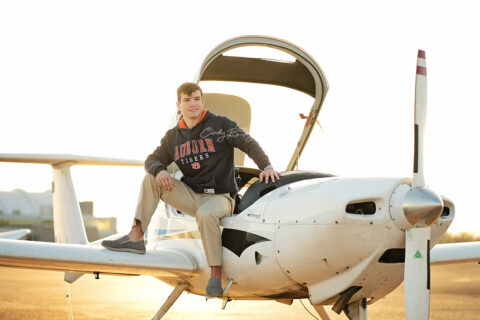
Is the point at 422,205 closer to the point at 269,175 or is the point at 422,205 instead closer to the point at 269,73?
the point at 269,175

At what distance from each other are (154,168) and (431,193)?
2503 millimetres

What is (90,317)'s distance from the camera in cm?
1384

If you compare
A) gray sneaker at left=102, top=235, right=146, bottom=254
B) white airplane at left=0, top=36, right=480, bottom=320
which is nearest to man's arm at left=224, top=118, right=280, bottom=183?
white airplane at left=0, top=36, right=480, bottom=320

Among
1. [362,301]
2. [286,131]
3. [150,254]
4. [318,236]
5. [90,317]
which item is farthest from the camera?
[90,317]

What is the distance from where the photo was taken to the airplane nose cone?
4.55m

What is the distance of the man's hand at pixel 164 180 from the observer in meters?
5.83

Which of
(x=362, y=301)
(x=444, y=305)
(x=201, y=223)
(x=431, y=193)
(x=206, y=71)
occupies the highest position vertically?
(x=206, y=71)

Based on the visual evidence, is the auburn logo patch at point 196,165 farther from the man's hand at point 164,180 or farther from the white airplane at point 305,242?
the white airplane at point 305,242

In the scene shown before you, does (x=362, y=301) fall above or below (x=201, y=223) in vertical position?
below

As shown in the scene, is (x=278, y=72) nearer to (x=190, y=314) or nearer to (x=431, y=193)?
(x=431, y=193)

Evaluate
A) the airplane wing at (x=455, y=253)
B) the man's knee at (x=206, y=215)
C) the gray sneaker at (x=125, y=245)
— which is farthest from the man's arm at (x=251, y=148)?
the airplane wing at (x=455, y=253)

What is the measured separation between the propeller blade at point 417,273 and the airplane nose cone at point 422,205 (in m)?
0.14

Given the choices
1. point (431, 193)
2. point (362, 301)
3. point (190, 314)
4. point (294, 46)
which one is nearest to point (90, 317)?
point (190, 314)

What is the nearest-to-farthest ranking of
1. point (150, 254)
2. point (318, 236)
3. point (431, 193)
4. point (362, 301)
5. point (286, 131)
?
point (431, 193) → point (318, 236) → point (362, 301) → point (150, 254) → point (286, 131)
